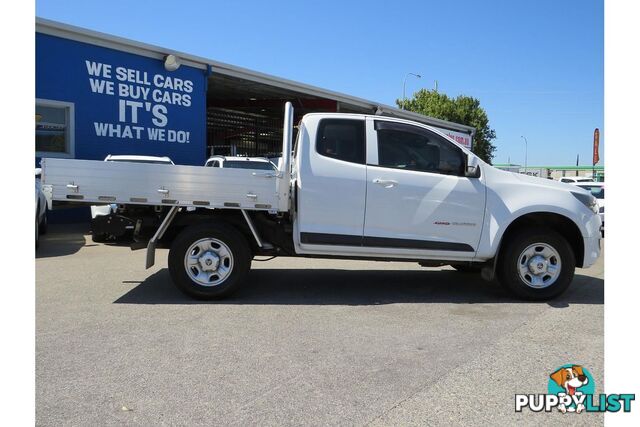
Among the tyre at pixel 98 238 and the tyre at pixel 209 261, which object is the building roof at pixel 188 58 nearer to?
the tyre at pixel 98 238

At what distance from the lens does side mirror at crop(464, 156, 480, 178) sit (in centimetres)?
600

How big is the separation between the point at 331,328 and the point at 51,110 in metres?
12.0

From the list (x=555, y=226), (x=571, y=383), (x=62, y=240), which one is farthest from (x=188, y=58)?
(x=571, y=383)

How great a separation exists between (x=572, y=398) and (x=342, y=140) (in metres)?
3.57

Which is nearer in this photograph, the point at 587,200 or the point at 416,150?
the point at 416,150

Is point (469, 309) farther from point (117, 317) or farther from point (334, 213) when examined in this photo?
point (117, 317)

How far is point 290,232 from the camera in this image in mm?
6066

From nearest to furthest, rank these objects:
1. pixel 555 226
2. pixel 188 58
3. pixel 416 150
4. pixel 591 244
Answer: pixel 416 150 < pixel 591 244 < pixel 555 226 < pixel 188 58

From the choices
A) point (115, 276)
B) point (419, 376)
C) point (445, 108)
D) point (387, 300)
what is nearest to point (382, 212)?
point (387, 300)

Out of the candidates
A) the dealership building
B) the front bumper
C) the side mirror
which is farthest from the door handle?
the dealership building

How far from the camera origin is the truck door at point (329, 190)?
584 cm

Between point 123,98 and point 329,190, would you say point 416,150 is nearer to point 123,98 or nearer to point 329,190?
point 329,190

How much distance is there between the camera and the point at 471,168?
6.01 m

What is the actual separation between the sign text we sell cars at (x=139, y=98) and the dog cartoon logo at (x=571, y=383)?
13601 mm
